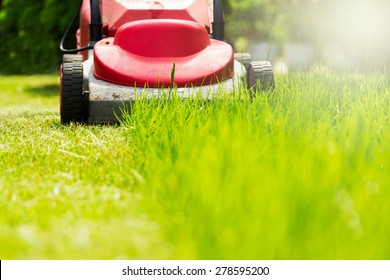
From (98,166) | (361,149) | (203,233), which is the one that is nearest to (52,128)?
(98,166)

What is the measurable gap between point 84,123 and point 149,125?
110 centimetres

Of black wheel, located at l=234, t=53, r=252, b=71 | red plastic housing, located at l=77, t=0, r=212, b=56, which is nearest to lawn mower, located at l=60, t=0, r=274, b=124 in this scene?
red plastic housing, located at l=77, t=0, r=212, b=56

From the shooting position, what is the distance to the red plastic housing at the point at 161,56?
4.21 m

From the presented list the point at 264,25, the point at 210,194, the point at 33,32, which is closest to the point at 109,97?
the point at 210,194

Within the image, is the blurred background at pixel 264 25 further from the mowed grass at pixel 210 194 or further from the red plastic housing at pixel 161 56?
the mowed grass at pixel 210 194

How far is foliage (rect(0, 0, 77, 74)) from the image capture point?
1034 cm

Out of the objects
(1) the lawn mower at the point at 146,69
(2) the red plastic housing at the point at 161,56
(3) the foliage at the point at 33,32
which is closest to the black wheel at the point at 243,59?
(1) the lawn mower at the point at 146,69

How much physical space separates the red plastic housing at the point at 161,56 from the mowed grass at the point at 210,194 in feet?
3.44

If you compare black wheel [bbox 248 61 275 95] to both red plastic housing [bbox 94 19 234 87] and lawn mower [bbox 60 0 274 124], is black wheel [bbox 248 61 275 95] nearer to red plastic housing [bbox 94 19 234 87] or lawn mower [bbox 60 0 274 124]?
lawn mower [bbox 60 0 274 124]

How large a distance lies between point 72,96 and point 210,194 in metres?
2.53

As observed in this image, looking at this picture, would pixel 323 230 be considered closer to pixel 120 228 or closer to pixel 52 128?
pixel 120 228

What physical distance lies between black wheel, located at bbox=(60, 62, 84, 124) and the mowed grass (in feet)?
3.17

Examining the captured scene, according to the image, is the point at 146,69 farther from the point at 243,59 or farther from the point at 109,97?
the point at 243,59

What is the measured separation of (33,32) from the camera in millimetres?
11180
